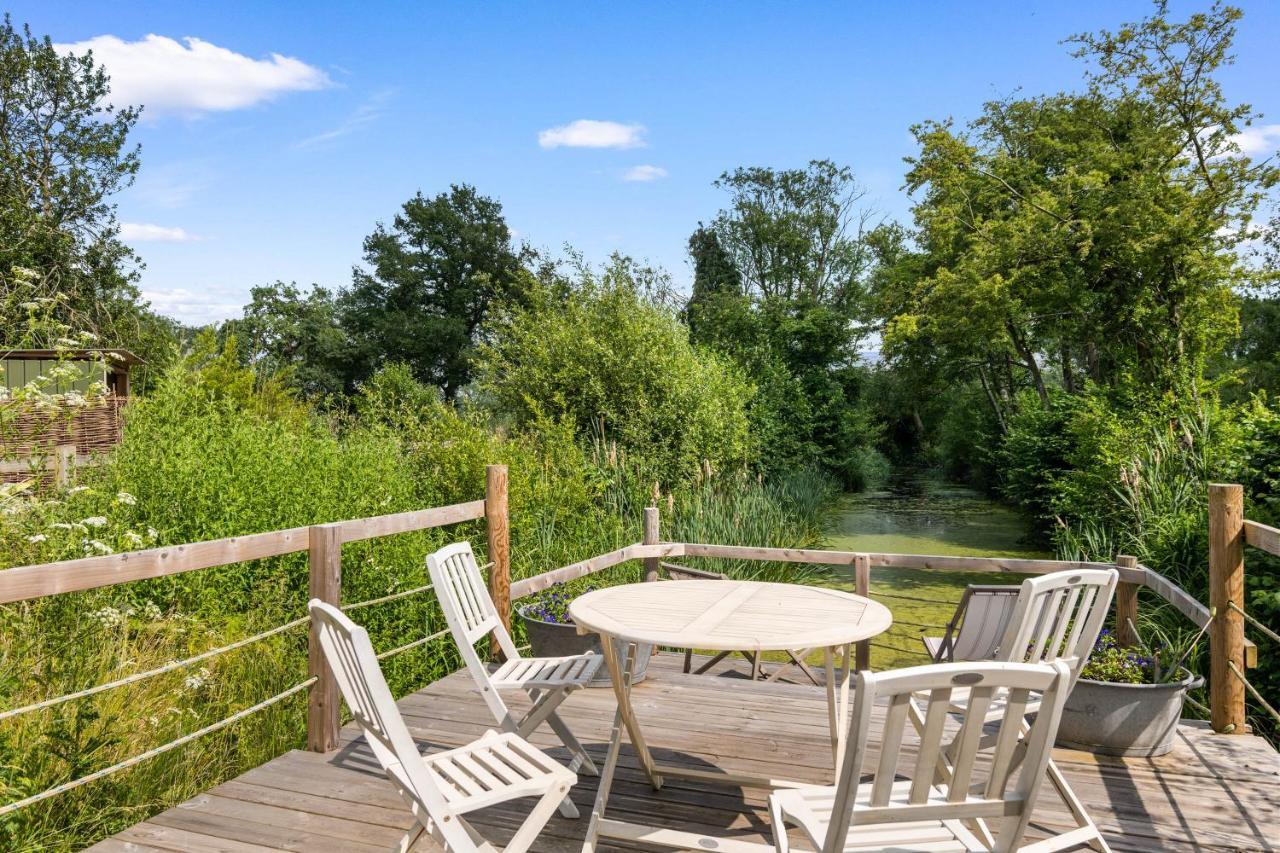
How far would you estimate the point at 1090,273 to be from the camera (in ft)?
38.9

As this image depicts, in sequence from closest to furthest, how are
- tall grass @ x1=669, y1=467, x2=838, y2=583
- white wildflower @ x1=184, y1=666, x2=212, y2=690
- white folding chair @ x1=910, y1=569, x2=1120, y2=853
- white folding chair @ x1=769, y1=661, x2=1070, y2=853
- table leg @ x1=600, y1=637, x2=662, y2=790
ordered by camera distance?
white folding chair @ x1=769, y1=661, x2=1070, y2=853
white folding chair @ x1=910, y1=569, x2=1120, y2=853
table leg @ x1=600, y1=637, x2=662, y2=790
white wildflower @ x1=184, y1=666, x2=212, y2=690
tall grass @ x1=669, y1=467, x2=838, y2=583

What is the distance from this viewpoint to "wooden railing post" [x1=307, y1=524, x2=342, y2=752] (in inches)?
129

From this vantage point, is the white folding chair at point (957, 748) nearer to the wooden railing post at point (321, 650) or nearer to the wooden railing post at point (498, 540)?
the wooden railing post at point (321, 650)

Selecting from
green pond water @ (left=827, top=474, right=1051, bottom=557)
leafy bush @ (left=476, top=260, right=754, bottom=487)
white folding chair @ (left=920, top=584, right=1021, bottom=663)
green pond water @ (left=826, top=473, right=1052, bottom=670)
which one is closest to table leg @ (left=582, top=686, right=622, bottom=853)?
white folding chair @ (left=920, top=584, right=1021, bottom=663)

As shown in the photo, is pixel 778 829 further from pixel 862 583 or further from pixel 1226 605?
pixel 862 583

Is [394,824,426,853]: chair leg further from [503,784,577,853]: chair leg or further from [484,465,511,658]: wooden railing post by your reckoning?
[484,465,511,658]: wooden railing post

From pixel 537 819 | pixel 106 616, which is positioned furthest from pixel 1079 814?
pixel 106 616

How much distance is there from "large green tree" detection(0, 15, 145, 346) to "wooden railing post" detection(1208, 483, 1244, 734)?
78.6 ft

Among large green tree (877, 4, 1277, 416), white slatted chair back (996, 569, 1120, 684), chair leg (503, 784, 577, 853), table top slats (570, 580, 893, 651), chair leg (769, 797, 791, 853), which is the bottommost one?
chair leg (503, 784, 577, 853)

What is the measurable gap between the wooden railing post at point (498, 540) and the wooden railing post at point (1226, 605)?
3.28m

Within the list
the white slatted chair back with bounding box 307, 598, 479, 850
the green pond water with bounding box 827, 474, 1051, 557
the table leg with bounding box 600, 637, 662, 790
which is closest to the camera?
Answer: the white slatted chair back with bounding box 307, 598, 479, 850

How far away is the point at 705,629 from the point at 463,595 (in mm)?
1001

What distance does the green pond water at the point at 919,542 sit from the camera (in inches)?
314

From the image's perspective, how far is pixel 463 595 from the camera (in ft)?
10.4
